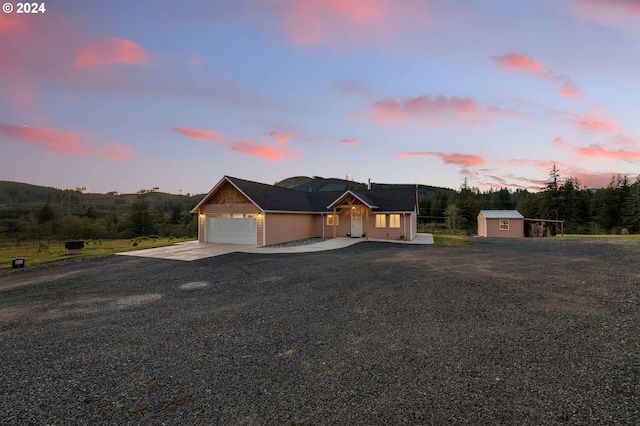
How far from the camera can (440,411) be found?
9.72 feet

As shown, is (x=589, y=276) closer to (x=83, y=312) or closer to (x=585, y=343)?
(x=585, y=343)

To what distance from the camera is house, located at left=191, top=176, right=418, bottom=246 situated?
20109 mm

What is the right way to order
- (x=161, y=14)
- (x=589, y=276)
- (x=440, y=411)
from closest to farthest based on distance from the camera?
(x=440, y=411), (x=589, y=276), (x=161, y=14)

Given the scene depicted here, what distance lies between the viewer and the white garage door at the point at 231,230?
2008cm

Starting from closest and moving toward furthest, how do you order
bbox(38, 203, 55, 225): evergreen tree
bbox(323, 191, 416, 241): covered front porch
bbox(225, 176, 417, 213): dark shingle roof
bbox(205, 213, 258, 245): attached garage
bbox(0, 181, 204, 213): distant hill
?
bbox(205, 213, 258, 245): attached garage, bbox(225, 176, 417, 213): dark shingle roof, bbox(323, 191, 416, 241): covered front porch, bbox(38, 203, 55, 225): evergreen tree, bbox(0, 181, 204, 213): distant hill

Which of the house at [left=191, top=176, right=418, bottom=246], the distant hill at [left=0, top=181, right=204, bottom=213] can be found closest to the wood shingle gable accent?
the house at [left=191, top=176, right=418, bottom=246]

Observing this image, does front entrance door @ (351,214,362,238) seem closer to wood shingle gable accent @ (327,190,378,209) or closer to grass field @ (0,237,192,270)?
wood shingle gable accent @ (327,190,378,209)

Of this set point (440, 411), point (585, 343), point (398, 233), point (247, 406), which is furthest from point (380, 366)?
point (398, 233)

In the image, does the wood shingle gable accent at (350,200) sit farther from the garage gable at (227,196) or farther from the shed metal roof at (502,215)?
the shed metal roof at (502,215)

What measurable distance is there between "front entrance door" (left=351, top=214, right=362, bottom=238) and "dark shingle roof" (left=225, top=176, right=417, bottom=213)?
5.70ft

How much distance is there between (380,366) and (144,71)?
67.1ft

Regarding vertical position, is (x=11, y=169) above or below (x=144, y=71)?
below

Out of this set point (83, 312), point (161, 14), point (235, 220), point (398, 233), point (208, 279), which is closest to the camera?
point (83, 312)

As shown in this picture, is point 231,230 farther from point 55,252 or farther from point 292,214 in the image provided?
point 55,252
